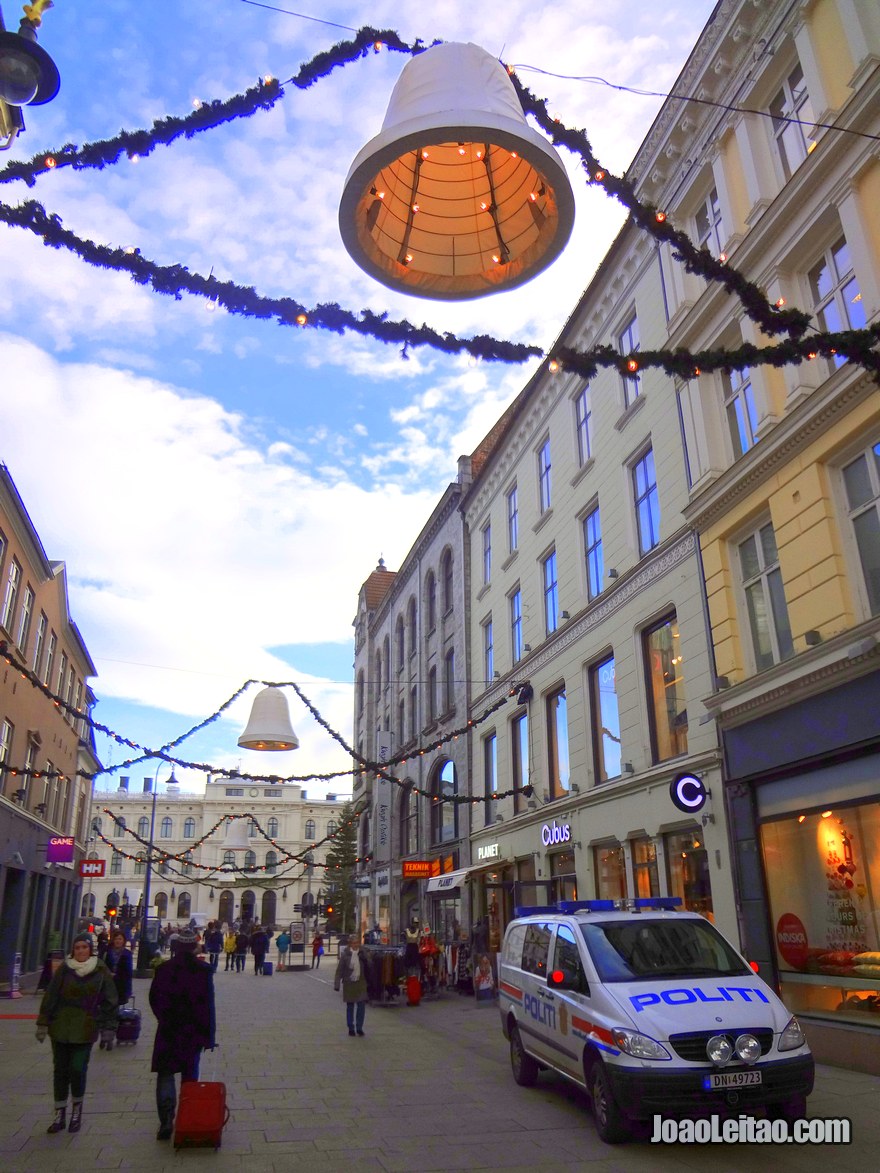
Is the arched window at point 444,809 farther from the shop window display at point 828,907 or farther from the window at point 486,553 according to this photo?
the shop window display at point 828,907

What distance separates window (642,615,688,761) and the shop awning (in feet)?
31.0

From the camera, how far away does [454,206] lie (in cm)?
529

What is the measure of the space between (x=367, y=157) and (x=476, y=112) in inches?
22.7

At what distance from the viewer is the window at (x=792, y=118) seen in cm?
1366

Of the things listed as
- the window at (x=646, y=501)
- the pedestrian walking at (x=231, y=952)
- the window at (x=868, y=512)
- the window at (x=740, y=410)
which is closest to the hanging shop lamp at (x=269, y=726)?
the window at (x=646, y=501)

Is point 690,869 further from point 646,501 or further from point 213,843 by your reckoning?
point 213,843

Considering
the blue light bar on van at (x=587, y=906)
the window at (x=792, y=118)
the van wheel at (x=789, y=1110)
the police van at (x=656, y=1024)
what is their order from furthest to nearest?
the window at (x=792, y=118) → the blue light bar on van at (x=587, y=906) → the van wheel at (x=789, y=1110) → the police van at (x=656, y=1024)

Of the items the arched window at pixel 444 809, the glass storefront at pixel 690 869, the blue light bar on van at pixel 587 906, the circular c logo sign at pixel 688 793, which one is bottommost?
the blue light bar on van at pixel 587 906

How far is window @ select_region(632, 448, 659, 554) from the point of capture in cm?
1841

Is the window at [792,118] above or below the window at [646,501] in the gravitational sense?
above

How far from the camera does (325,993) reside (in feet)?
87.1

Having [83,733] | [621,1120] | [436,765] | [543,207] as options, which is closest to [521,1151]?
[621,1120]

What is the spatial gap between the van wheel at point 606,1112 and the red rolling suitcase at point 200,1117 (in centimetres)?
335

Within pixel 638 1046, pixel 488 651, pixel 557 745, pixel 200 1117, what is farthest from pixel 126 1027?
pixel 488 651
